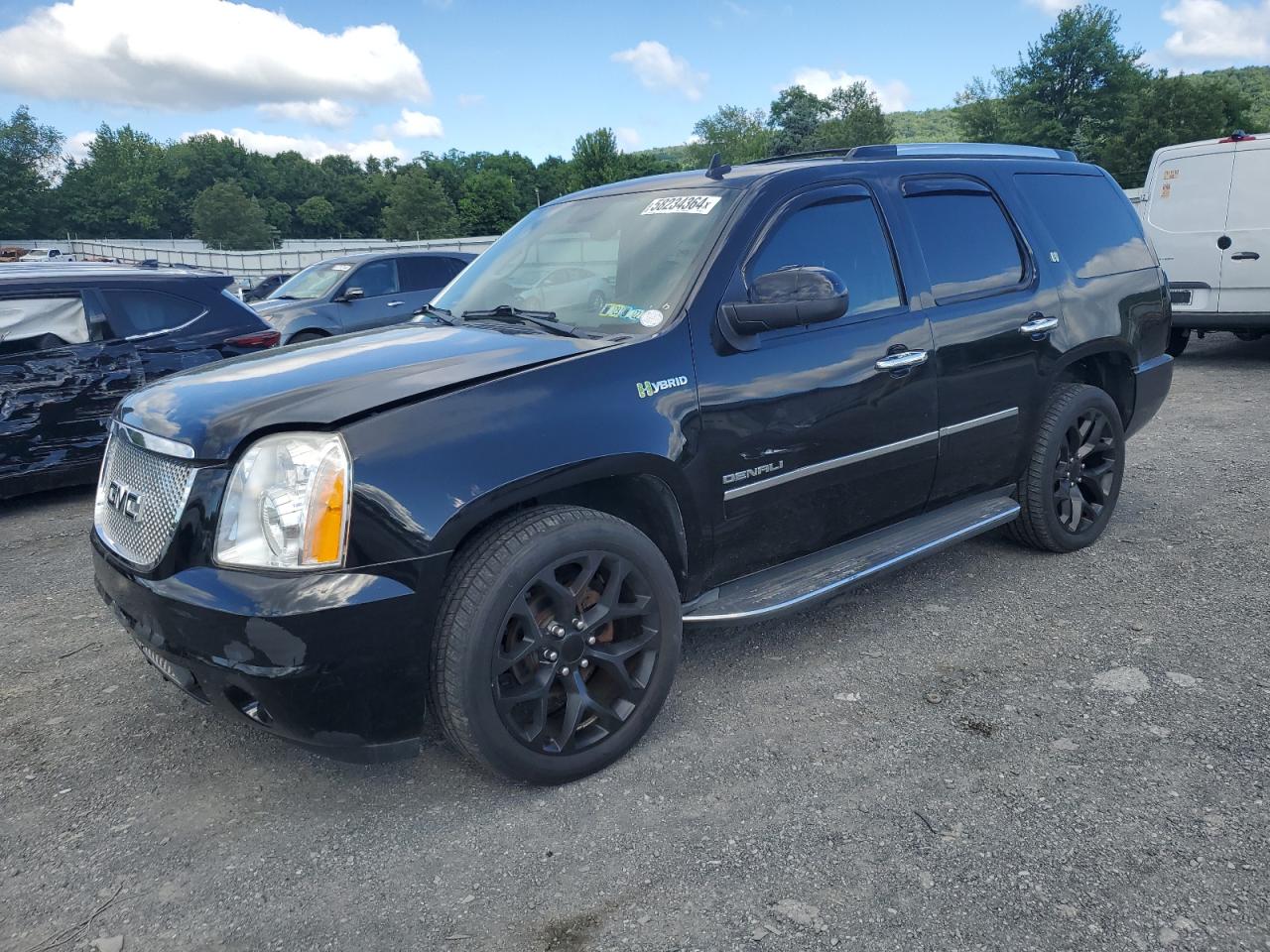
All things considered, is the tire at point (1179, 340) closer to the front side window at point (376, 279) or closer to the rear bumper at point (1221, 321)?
the rear bumper at point (1221, 321)

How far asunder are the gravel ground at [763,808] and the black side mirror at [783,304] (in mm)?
1303

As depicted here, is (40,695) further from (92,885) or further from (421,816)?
(421,816)

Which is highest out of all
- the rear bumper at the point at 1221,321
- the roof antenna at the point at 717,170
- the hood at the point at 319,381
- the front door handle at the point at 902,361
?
the roof antenna at the point at 717,170

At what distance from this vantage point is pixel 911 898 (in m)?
2.24

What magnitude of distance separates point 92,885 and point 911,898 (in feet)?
6.88

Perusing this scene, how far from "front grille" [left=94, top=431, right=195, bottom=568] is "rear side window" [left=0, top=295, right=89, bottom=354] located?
3.87 metres

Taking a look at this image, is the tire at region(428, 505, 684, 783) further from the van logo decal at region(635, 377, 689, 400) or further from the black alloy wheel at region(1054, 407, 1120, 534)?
the black alloy wheel at region(1054, 407, 1120, 534)

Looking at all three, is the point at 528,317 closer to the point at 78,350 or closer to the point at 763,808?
the point at 763,808

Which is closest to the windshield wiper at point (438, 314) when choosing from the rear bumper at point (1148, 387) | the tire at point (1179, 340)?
the rear bumper at point (1148, 387)

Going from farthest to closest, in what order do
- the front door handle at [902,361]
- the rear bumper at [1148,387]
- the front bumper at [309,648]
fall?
the rear bumper at [1148,387]
the front door handle at [902,361]
the front bumper at [309,648]

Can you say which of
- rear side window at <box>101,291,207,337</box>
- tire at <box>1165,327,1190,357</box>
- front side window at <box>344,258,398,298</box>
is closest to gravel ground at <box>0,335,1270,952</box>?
rear side window at <box>101,291,207,337</box>

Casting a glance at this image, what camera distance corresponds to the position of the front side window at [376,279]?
1209 centimetres

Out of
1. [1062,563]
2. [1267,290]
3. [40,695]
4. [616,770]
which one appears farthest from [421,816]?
[1267,290]

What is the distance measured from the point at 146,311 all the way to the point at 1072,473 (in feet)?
19.8
